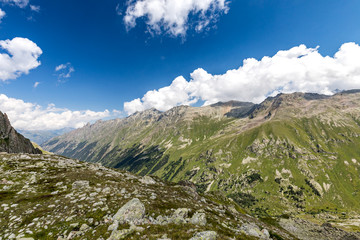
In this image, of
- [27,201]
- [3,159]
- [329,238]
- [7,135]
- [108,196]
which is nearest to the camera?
[27,201]

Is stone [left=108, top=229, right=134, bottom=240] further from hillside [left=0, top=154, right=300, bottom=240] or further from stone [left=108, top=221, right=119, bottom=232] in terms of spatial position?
stone [left=108, top=221, right=119, bottom=232]

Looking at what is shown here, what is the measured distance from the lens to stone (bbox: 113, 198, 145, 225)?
17.8m

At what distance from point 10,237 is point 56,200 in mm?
7584

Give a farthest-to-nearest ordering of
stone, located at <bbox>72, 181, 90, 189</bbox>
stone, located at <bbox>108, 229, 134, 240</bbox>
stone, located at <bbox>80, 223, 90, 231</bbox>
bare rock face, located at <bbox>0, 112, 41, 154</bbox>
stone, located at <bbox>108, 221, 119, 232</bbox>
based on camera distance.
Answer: bare rock face, located at <bbox>0, 112, 41, 154</bbox>, stone, located at <bbox>72, 181, 90, 189</bbox>, stone, located at <bbox>80, 223, 90, 231</bbox>, stone, located at <bbox>108, 221, 119, 232</bbox>, stone, located at <bbox>108, 229, 134, 240</bbox>

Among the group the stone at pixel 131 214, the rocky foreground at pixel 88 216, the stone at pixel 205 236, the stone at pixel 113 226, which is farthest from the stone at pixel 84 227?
the stone at pixel 205 236

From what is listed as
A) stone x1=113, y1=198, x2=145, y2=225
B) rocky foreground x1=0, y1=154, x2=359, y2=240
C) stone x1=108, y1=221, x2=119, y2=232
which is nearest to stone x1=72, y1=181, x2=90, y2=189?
rocky foreground x1=0, y1=154, x2=359, y2=240

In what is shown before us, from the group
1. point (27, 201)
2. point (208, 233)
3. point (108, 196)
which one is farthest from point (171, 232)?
point (27, 201)

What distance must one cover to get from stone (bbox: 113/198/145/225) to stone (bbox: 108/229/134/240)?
2.28 metres

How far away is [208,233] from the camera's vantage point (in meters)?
14.6

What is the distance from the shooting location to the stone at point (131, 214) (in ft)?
58.5

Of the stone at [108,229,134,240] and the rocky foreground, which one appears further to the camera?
the rocky foreground

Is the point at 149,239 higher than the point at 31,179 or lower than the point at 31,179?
lower

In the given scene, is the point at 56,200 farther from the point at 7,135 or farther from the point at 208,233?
the point at 7,135

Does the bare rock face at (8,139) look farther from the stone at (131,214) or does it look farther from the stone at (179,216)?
the stone at (179,216)
